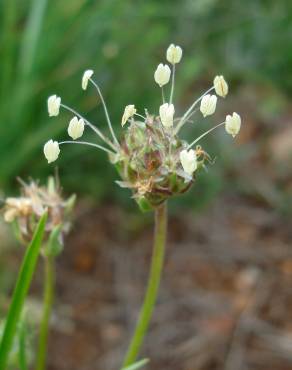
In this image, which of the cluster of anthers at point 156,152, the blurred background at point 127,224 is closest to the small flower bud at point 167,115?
the cluster of anthers at point 156,152

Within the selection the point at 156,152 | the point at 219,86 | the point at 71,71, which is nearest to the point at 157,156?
the point at 156,152

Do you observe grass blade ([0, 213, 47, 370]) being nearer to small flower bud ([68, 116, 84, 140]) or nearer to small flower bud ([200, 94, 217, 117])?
small flower bud ([68, 116, 84, 140])

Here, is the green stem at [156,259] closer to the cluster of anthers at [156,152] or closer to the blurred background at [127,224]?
the cluster of anthers at [156,152]

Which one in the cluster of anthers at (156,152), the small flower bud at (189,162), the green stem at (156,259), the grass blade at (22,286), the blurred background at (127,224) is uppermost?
the blurred background at (127,224)

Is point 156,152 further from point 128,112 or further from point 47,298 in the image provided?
point 47,298

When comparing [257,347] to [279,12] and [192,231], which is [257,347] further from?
[279,12]

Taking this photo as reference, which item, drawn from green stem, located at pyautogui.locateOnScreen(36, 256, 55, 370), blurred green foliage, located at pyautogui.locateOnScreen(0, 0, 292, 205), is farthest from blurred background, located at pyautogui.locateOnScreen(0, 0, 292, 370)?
green stem, located at pyautogui.locateOnScreen(36, 256, 55, 370)

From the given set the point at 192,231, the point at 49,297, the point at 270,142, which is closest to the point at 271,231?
the point at 192,231
